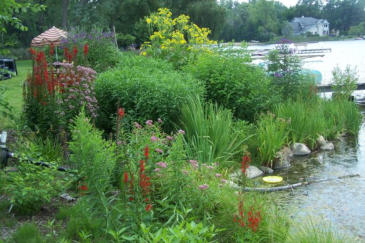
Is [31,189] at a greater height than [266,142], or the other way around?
[31,189]

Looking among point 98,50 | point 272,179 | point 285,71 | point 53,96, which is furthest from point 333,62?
point 53,96

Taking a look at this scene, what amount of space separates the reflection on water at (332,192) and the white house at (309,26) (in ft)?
186

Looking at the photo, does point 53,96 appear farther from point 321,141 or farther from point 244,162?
point 321,141

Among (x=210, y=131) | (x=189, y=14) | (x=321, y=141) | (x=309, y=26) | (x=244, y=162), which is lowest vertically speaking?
(x=321, y=141)

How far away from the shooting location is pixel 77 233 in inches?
129

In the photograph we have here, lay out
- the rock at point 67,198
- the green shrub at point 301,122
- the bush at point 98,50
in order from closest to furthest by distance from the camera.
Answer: the rock at point 67,198, the green shrub at point 301,122, the bush at point 98,50

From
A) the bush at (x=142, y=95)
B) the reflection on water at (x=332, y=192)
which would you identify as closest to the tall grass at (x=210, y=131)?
the bush at (x=142, y=95)

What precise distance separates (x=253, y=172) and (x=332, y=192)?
126 cm

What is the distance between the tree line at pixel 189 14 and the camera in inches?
1273

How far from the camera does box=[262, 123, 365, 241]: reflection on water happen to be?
190 inches

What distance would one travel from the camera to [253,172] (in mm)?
6555

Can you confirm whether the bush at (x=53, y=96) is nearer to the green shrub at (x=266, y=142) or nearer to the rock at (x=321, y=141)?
the green shrub at (x=266, y=142)

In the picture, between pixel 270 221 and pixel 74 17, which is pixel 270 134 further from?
pixel 74 17

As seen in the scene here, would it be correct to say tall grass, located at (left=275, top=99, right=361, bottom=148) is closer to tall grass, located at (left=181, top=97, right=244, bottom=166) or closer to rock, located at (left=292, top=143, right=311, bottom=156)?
rock, located at (left=292, top=143, right=311, bottom=156)
